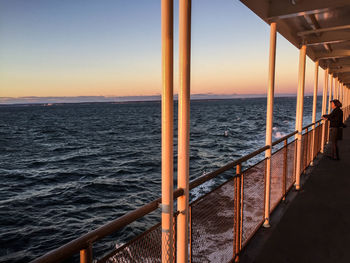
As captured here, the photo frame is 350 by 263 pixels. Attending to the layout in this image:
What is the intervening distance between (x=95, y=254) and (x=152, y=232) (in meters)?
8.45

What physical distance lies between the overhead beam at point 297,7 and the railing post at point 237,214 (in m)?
1.91

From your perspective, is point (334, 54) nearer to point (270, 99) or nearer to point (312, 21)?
point (312, 21)

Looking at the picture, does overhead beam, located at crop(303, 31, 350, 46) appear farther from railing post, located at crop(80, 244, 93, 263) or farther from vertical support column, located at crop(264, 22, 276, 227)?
railing post, located at crop(80, 244, 93, 263)

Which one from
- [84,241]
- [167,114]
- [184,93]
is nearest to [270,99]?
[184,93]

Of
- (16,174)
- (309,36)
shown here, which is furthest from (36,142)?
(309,36)

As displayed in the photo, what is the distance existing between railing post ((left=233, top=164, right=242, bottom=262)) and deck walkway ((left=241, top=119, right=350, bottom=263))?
14 cm

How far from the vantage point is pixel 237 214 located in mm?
2537

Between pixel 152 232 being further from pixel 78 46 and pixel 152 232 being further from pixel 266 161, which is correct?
pixel 78 46

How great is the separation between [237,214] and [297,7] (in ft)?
7.89

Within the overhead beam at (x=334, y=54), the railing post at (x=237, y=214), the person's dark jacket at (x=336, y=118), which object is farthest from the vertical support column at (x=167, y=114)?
the person's dark jacket at (x=336, y=118)

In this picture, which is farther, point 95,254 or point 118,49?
point 118,49

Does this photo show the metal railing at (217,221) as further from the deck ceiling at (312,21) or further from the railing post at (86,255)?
the deck ceiling at (312,21)

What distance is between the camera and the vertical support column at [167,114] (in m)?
1.32

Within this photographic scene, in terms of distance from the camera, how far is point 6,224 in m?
12.6
